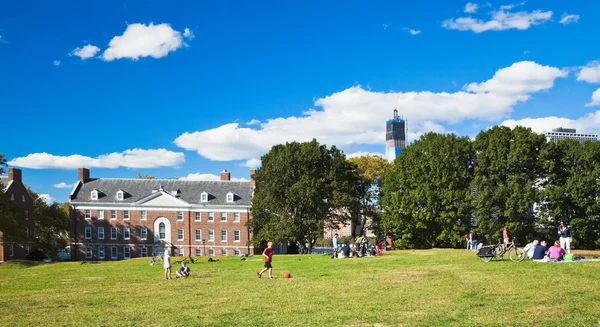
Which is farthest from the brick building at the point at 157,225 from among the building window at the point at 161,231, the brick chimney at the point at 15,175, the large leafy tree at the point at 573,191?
the large leafy tree at the point at 573,191

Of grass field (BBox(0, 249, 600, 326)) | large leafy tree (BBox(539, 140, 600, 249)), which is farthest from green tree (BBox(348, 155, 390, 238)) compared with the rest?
grass field (BBox(0, 249, 600, 326))

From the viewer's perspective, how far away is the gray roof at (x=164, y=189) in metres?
82.5

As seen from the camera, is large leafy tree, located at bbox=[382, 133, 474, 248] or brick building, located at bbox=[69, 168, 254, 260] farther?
brick building, located at bbox=[69, 168, 254, 260]

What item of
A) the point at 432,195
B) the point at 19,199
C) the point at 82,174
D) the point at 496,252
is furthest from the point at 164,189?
the point at 496,252

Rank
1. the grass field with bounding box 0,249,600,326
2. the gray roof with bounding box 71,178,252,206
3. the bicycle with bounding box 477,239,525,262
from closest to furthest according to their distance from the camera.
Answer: the grass field with bounding box 0,249,600,326 < the bicycle with bounding box 477,239,525,262 < the gray roof with bounding box 71,178,252,206

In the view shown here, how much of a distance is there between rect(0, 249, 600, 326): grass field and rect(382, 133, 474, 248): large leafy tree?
1051 inches

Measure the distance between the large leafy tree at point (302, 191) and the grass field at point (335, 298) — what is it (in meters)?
32.6

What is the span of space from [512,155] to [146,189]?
5312 cm

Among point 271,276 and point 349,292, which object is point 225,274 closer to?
point 271,276

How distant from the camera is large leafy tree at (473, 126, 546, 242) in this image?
53938 mm

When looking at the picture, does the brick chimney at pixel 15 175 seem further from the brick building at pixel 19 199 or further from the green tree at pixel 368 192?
the green tree at pixel 368 192

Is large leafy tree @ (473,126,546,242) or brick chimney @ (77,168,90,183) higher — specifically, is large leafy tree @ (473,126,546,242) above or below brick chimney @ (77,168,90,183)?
below

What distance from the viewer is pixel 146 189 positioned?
8494cm

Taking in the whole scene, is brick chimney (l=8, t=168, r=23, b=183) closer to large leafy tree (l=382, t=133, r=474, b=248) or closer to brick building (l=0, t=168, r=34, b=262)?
brick building (l=0, t=168, r=34, b=262)
